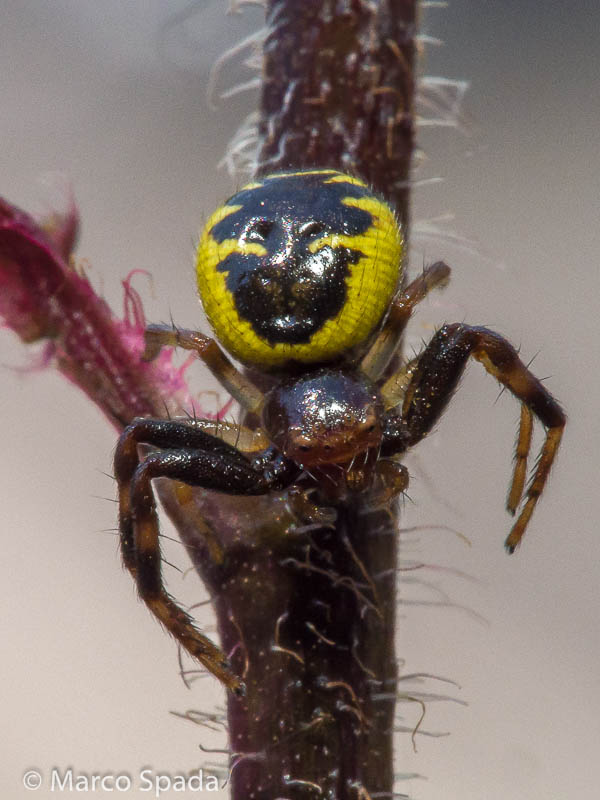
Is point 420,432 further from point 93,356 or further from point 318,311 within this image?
point 93,356

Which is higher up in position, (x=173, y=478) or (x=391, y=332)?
(x=391, y=332)

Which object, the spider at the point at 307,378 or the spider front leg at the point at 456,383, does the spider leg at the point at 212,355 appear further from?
the spider front leg at the point at 456,383

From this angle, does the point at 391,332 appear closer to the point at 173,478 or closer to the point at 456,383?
the point at 456,383

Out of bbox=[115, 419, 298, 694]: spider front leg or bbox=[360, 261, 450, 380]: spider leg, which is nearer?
bbox=[115, 419, 298, 694]: spider front leg

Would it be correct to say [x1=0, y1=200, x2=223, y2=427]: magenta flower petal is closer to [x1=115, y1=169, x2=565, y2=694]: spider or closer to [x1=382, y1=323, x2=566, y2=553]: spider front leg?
[x1=115, y1=169, x2=565, y2=694]: spider

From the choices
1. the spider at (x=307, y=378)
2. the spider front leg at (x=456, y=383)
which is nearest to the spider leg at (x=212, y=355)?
the spider at (x=307, y=378)

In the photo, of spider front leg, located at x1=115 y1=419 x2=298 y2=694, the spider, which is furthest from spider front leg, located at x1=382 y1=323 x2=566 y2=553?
spider front leg, located at x1=115 y1=419 x2=298 y2=694

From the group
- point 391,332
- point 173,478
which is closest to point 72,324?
point 173,478

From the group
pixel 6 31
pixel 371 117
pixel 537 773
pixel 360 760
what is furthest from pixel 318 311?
pixel 6 31

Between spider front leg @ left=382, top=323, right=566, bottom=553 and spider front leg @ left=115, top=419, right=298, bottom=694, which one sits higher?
spider front leg @ left=382, top=323, right=566, bottom=553
